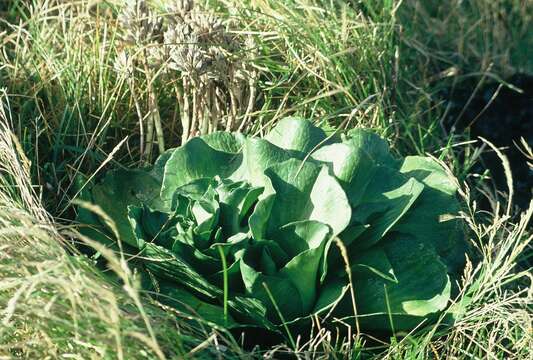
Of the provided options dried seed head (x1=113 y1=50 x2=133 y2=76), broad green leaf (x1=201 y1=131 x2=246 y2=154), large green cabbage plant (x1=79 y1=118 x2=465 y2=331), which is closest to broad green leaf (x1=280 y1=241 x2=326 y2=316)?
large green cabbage plant (x1=79 y1=118 x2=465 y2=331)

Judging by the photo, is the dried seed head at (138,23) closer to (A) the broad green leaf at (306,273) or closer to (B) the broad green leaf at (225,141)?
(B) the broad green leaf at (225,141)

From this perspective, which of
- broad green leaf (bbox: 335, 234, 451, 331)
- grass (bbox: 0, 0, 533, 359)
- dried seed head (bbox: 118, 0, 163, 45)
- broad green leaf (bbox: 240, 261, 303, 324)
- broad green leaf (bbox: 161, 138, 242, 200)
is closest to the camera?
grass (bbox: 0, 0, 533, 359)

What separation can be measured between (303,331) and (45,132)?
0.98 meters

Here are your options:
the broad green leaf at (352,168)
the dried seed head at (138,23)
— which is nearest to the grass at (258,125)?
the dried seed head at (138,23)

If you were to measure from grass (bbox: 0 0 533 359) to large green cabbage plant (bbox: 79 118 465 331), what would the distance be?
0.24 feet

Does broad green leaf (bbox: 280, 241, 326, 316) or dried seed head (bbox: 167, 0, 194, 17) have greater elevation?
dried seed head (bbox: 167, 0, 194, 17)

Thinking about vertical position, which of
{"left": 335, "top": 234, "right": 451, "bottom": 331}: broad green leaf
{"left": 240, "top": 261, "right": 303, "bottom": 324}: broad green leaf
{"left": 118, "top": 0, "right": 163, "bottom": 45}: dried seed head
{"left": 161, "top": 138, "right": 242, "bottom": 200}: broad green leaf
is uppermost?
{"left": 118, "top": 0, "right": 163, "bottom": 45}: dried seed head

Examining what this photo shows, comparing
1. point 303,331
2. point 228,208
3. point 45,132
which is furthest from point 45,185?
point 303,331

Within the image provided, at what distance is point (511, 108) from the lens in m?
3.15

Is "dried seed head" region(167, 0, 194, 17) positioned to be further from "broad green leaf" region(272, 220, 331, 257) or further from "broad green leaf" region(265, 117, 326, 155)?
"broad green leaf" region(272, 220, 331, 257)

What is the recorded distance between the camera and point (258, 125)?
248cm

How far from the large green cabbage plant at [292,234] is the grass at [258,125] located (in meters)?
0.07

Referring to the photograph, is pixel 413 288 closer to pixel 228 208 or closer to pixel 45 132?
pixel 228 208

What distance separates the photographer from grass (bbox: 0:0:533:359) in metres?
1.67
